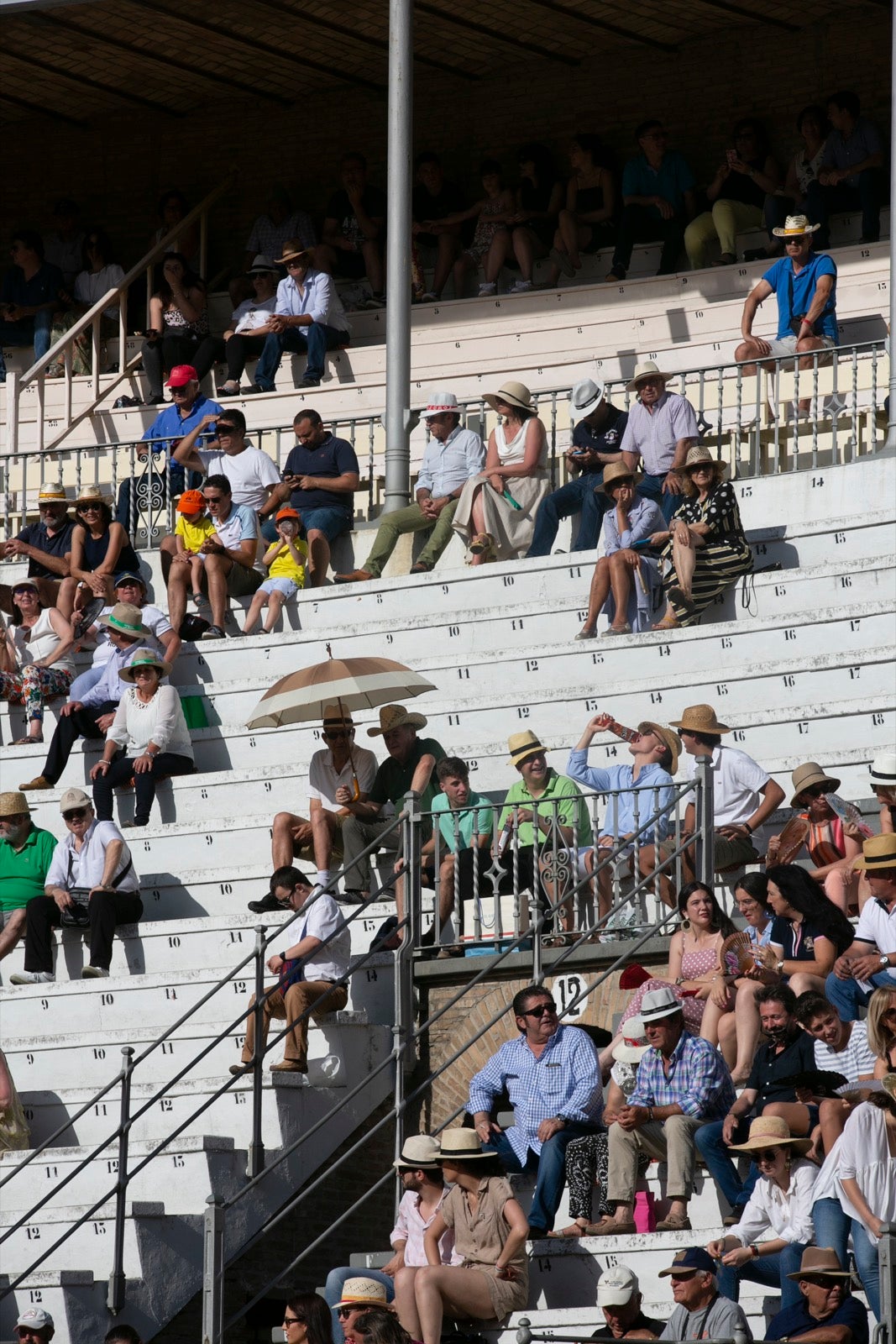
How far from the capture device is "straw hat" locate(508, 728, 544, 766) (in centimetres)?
1336

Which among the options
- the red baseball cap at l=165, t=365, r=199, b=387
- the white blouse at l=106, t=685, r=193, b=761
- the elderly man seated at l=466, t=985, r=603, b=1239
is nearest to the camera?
the elderly man seated at l=466, t=985, r=603, b=1239

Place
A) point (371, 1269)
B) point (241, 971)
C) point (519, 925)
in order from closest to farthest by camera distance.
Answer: point (371, 1269) < point (519, 925) < point (241, 971)

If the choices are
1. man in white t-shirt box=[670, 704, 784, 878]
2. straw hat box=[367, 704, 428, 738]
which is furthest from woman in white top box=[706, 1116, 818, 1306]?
straw hat box=[367, 704, 428, 738]

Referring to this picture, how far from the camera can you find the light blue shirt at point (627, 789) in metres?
12.6

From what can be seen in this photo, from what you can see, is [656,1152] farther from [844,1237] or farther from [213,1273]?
[213,1273]

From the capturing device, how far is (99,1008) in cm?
1362

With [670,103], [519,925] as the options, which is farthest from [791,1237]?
[670,103]

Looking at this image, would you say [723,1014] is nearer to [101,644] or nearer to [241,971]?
[241,971]

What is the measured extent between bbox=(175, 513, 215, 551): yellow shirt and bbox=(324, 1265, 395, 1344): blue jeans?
7674 millimetres

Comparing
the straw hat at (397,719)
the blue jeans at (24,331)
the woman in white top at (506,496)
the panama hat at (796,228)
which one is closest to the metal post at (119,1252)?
the straw hat at (397,719)

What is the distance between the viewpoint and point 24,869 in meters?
14.5

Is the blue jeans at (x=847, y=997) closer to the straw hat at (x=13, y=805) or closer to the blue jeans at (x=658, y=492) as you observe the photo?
the blue jeans at (x=658, y=492)

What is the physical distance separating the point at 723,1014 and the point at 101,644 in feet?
21.9

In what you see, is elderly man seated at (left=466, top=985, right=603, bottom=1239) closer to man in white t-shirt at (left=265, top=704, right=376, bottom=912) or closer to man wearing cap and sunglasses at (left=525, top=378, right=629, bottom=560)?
man in white t-shirt at (left=265, top=704, right=376, bottom=912)
